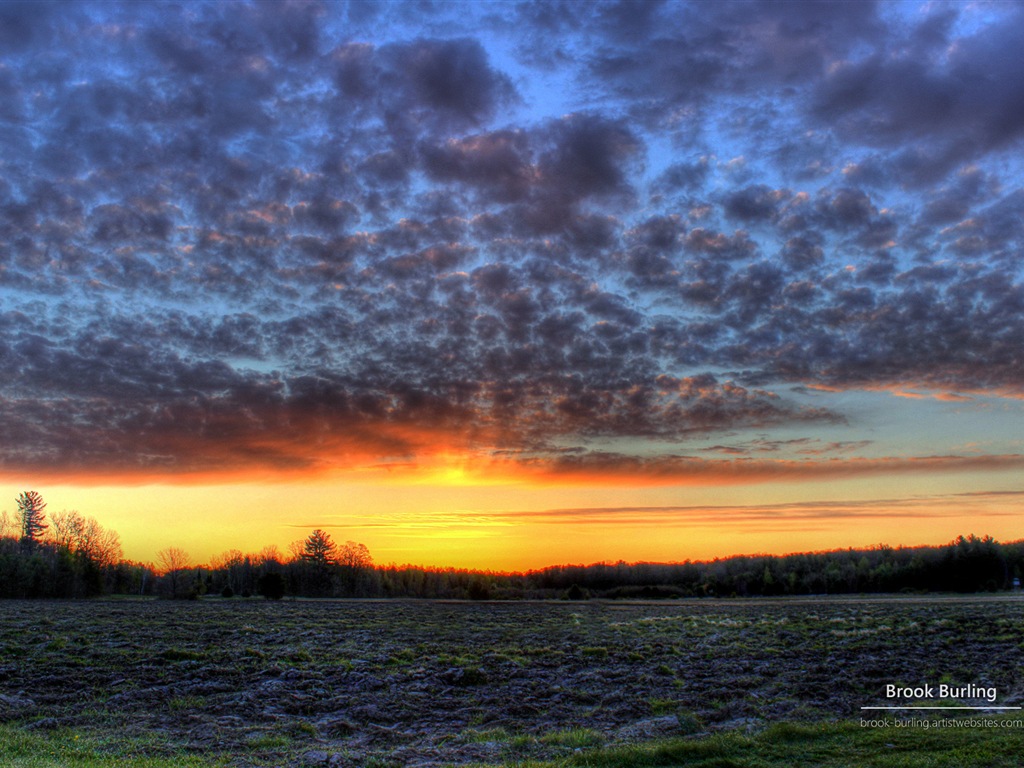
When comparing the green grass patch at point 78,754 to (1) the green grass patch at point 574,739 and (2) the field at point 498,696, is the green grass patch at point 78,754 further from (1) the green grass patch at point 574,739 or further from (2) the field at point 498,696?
(1) the green grass patch at point 574,739

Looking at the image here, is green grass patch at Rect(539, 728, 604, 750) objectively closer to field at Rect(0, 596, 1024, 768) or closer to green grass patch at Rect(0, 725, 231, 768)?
field at Rect(0, 596, 1024, 768)

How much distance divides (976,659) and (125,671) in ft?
86.7

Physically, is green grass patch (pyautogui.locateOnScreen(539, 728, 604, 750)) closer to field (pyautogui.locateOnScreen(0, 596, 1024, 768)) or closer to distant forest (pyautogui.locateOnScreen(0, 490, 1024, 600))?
field (pyautogui.locateOnScreen(0, 596, 1024, 768))

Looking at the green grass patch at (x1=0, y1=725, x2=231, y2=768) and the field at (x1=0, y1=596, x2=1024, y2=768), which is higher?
the green grass patch at (x1=0, y1=725, x2=231, y2=768)

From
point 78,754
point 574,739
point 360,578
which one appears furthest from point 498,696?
point 360,578

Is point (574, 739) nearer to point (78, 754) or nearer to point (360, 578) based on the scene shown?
point (78, 754)

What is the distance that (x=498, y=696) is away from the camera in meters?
17.0

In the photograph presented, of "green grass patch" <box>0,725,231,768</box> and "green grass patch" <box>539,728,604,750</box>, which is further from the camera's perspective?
"green grass patch" <box>539,728,604,750</box>

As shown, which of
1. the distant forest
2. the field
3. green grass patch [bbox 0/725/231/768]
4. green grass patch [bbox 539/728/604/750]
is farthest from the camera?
the distant forest

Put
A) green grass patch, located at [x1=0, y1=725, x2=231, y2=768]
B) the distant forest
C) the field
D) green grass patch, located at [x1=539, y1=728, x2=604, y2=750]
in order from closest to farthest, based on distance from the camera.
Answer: green grass patch, located at [x1=0, y1=725, x2=231, y2=768], the field, green grass patch, located at [x1=539, y1=728, x2=604, y2=750], the distant forest

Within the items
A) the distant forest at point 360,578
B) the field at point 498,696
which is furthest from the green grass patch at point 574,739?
the distant forest at point 360,578

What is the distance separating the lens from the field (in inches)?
434

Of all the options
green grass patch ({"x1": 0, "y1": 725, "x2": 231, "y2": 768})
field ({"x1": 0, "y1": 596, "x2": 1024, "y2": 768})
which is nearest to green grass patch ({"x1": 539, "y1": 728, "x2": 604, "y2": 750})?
field ({"x1": 0, "y1": 596, "x2": 1024, "y2": 768})

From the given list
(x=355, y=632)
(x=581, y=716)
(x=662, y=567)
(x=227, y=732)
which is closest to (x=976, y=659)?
(x=581, y=716)
